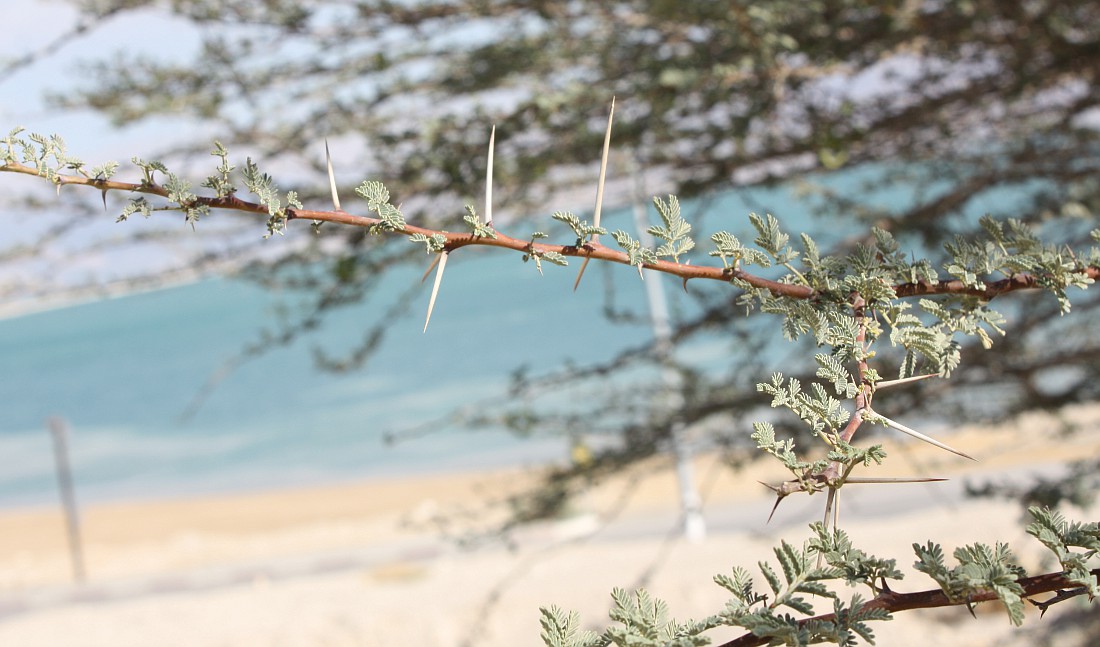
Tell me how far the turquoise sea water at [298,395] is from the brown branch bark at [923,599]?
2486mm

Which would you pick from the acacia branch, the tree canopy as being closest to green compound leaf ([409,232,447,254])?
the acacia branch

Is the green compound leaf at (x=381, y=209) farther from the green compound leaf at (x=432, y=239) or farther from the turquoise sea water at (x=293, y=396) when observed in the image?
the turquoise sea water at (x=293, y=396)

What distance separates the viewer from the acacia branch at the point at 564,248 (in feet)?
2.96

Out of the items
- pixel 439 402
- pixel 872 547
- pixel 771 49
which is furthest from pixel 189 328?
pixel 771 49

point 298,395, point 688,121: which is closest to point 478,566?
point 688,121

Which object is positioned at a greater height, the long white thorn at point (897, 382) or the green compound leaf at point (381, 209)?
the green compound leaf at point (381, 209)

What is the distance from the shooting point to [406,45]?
3.81 meters

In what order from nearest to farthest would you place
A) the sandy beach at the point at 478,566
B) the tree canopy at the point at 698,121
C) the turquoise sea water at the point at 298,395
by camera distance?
the tree canopy at the point at 698,121 → the sandy beach at the point at 478,566 → the turquoise sea water at the point at 298,395

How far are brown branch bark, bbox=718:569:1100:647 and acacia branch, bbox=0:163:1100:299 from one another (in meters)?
0.30

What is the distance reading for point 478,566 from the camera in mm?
10438

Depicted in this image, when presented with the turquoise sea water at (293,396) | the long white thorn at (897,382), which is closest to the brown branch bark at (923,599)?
the long white thorn at (897,382)

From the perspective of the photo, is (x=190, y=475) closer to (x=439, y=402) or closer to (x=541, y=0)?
(x=439, y=402)

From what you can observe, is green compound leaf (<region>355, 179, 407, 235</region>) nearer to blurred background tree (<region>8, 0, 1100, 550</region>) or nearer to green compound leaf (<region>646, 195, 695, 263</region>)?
green compound leaf (<region>646, 195, 695, 263</region>)

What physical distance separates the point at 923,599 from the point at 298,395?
34.5 meters
